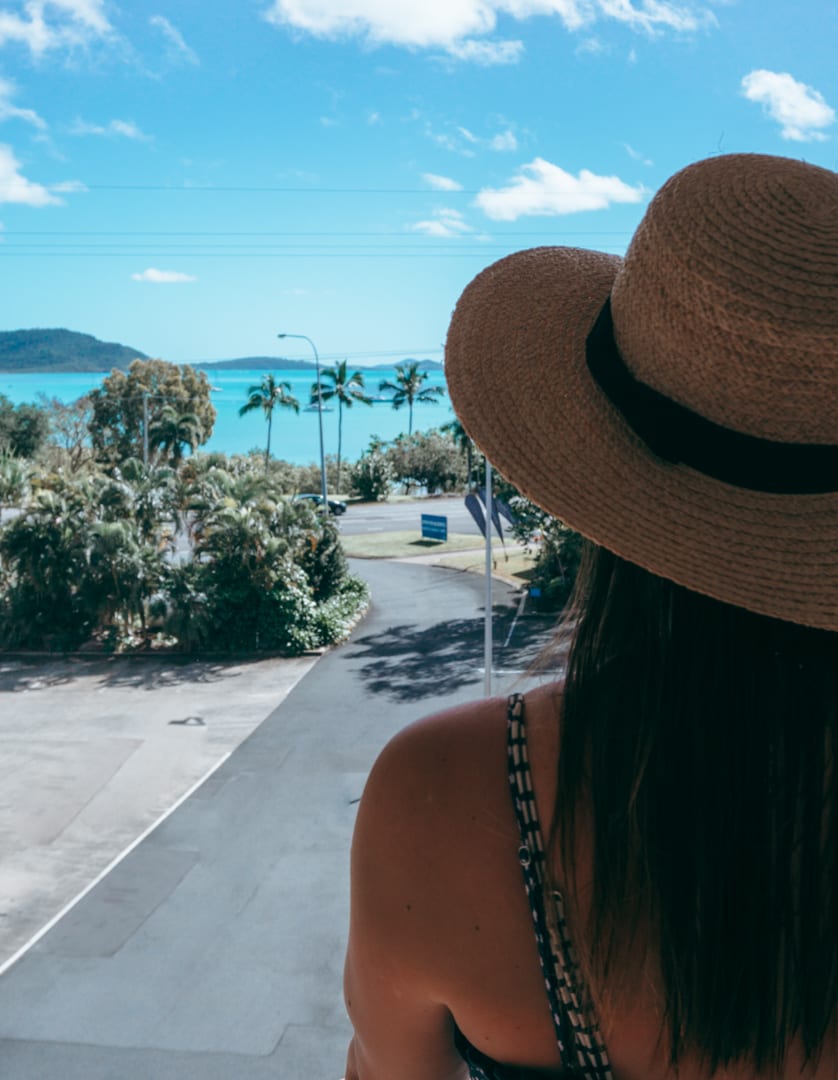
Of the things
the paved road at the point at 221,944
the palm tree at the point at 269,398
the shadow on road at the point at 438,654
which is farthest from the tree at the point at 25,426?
the paved road at the point at 221,944

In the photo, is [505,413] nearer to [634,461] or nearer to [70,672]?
[634,461]

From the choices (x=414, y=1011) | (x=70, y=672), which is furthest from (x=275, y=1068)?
(x=70, y=672)

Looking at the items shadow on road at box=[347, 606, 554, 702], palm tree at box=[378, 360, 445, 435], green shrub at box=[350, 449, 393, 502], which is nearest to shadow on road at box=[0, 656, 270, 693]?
shadow on road at box=[347, 606, 554, 702]

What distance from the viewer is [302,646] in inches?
688

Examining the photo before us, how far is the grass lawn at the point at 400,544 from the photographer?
95.3 ft

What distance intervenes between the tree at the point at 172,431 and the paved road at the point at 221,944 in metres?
38.1

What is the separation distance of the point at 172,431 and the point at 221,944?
44178mm

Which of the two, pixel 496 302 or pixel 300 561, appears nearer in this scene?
pixel 496 302

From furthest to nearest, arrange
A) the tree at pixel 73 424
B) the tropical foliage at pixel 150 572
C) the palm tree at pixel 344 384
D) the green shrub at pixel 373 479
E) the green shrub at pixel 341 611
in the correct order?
1. the palm tree at pixel 344 384
2. the tree at pixel 73 424
3. the green shrub at pixel 373 479
4. the green shrub at pixel 341 611
5. the tropical foliage at pixel 150 572

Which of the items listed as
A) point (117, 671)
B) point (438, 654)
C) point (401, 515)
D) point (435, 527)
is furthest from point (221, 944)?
point (401, 515)

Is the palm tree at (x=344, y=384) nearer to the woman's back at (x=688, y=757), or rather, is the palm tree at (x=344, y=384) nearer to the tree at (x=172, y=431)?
the tree at (x=172, y=431)

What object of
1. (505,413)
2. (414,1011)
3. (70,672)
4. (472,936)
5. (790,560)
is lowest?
(70,672)

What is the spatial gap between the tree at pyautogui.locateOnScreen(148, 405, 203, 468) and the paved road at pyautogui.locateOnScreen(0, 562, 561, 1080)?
125ft

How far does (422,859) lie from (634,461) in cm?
42
